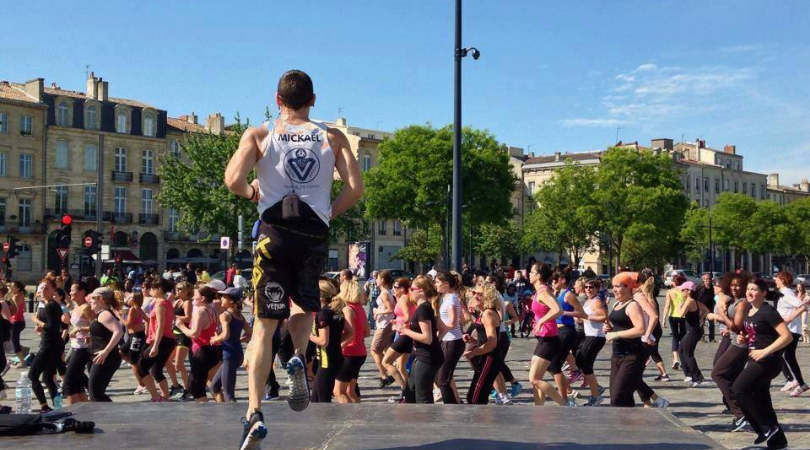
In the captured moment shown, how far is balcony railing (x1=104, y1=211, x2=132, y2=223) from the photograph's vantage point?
6788 centimetres

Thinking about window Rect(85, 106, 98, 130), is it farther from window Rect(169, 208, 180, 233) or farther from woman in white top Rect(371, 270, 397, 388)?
woman in white top Rect(371, 270, 397, 388)

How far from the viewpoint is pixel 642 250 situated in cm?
7762

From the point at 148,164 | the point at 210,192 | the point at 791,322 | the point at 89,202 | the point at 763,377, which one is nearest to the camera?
the point at 763,377

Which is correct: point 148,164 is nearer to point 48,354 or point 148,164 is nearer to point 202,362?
point 48,354

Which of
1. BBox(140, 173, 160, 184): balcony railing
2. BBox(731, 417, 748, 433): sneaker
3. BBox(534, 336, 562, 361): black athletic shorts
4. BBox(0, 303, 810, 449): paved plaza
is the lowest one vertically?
BBox(0, 303, 810, 449): paved plaza

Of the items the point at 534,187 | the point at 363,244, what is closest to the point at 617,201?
the point at 534,187

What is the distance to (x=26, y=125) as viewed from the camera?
2510 inches

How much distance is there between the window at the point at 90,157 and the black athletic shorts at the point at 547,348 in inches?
2417

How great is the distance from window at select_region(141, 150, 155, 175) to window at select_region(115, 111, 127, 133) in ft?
7.67

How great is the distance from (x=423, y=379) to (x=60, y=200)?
61.8 metres

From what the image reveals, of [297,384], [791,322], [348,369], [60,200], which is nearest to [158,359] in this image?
[348,369]

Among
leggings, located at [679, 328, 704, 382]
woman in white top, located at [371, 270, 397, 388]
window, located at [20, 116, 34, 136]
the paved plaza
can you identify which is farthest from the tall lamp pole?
window, located at [20, 116, 34, 136]

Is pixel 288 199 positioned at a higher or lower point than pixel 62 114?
lower

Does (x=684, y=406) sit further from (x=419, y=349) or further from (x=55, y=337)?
(x=55, y=337)
